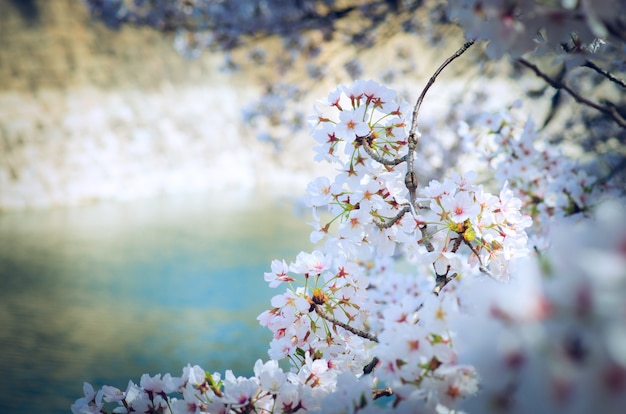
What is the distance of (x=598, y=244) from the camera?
500 mm

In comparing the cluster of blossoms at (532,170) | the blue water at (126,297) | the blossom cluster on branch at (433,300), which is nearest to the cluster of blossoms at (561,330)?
the blossom cluster on branch at (433,300)

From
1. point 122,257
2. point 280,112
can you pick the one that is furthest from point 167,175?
point 280,112

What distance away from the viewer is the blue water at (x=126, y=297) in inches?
132

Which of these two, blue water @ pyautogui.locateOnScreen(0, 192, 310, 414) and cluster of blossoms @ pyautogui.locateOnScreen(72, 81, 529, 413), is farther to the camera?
blue water @ pyautogui.locateOnScreen(0, 192, 310, 414)

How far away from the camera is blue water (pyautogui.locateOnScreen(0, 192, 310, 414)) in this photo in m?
3.34

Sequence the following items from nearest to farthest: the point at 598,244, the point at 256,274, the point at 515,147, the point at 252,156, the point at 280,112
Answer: the point at 598,244 → the point at 515,147 → the point at 280,112 → the point at 256,274 → the point at 252,156

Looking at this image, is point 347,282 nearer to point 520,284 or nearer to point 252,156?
point 520,284

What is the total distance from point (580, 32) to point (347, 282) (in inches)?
18.5

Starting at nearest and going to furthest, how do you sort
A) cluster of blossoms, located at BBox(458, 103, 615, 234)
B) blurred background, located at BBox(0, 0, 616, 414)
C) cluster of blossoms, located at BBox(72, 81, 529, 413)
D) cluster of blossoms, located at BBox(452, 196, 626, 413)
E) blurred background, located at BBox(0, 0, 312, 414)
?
cluster of blossoms, located at BBox(452, 196, 626, 413) < cluster of blossoms, located at BBox(72, 81, 529, 413) < cluster of blossoms, located at BBox(458, 103, 615, 234) < blurred background, located at BBox(0, 0, 616, 414) < blurred background, located at BBox(0, 0, 312, 414)

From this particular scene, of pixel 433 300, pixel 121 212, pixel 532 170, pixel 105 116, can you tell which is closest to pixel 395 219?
pixel 433 300

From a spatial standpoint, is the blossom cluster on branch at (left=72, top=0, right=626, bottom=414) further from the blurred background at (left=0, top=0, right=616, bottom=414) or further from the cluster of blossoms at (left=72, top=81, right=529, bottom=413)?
the blurred background at (left=0, top=0, right=616, bottom=414)

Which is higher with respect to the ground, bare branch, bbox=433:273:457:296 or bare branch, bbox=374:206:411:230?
bare branch, bbox=374:206:411:230

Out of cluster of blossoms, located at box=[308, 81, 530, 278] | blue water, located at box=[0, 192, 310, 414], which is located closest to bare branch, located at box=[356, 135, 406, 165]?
cluster of blossoms, located at box=[308, 81, 530, 278]

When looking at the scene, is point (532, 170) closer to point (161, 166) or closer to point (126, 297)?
point (126, 297)
